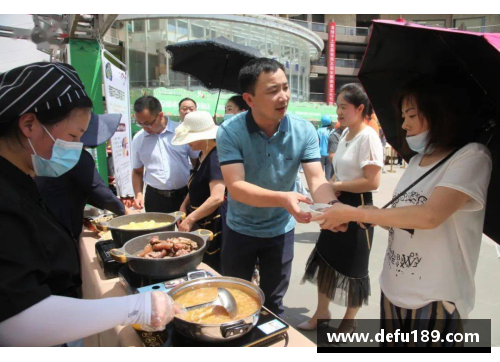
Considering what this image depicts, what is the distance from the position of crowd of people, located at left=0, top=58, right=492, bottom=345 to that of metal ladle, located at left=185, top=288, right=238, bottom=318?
154 millimetres

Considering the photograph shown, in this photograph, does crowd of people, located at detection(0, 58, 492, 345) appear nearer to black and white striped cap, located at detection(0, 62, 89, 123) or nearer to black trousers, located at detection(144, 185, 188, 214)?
black and white striped cap, located at detection(0, 62, 89, 123)

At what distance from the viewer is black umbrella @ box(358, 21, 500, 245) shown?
116 centimetres

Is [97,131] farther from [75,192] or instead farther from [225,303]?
[225,303]

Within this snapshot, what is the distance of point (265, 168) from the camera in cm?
201

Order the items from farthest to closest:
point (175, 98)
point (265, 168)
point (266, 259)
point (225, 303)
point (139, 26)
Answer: point (139, 26) → point (175, 98) → point (266, 259) → point (265, 168) → point (225, 303)

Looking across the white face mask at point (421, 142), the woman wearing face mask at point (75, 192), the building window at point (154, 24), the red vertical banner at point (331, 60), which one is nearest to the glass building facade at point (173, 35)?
the building window at point (154, 24)

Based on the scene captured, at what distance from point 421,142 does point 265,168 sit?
0.87 m

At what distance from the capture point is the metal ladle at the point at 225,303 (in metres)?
1.20

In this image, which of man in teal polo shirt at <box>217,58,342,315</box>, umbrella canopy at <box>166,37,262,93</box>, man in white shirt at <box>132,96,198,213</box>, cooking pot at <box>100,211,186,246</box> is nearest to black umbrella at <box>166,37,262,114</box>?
umbrella canopy at <box>166,37,262,93</box>

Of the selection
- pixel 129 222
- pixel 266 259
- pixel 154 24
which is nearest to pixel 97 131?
pixel 129 222

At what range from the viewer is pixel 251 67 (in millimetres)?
1999

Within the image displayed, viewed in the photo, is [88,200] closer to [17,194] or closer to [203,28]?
[17,194]

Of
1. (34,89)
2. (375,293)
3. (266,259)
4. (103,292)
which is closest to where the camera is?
(34,89)

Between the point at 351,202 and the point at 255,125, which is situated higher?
the point at 255,125
